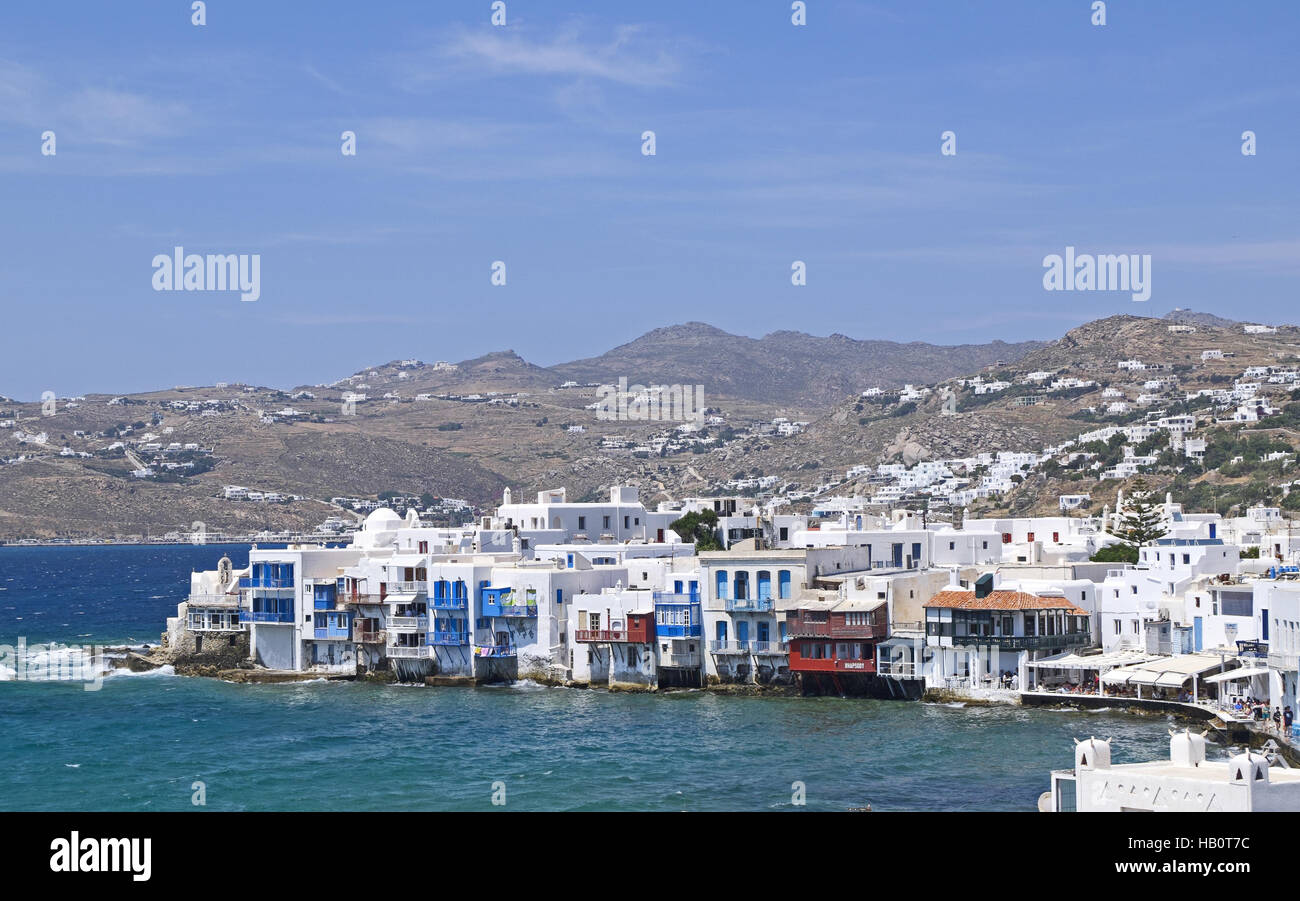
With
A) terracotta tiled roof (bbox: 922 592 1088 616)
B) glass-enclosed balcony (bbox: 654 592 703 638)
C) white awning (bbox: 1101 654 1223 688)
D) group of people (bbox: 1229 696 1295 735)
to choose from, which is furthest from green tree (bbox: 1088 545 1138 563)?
group of people (bbox: 1229 696 1295 735)

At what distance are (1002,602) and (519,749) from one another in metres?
16.9

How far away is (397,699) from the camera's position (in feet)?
187

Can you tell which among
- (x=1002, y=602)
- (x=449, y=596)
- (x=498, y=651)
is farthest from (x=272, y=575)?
(x=1002, y=602)

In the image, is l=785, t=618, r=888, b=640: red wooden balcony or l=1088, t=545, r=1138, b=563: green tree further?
l=1088, t=545, r=1138, b=563: green tree

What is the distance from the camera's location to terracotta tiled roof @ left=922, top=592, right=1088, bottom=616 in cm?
5234

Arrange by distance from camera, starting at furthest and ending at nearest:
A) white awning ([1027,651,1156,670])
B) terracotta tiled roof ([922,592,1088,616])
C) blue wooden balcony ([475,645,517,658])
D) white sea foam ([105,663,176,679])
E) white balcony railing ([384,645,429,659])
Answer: white sea foam ([105,663,176,679]), white balcony railing ([384,645,429,659]), blue wooden balcony ([475,645,517,658]), terracotta tiled roof ([922,592,1088,616]), white awning ([1027,651,1156,670])

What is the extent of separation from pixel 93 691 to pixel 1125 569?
1546 inches

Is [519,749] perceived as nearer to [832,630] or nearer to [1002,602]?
[832,630]

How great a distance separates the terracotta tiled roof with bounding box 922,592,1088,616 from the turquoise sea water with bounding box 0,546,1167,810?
11.6ft

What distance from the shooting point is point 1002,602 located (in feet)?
172

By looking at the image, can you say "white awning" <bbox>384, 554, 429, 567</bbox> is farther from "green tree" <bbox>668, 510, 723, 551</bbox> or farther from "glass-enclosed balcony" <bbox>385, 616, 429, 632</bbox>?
"green tree" <bbox>668, 510, 723, 551</bbox>

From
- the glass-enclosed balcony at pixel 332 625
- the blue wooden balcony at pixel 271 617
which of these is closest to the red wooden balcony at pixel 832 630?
the glass-enclosed balcony at pixel 332 625

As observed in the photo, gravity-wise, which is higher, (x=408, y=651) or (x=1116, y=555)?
(x=1116, y=555)
